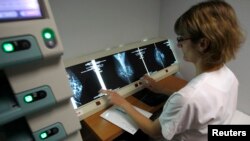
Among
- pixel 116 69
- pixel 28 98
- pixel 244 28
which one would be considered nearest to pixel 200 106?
pixel 28 98

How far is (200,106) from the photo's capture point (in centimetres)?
79

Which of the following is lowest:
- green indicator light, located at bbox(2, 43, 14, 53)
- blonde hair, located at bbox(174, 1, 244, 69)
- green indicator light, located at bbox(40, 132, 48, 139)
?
green indicator light, located at bbox(40, 132, 48, 139)

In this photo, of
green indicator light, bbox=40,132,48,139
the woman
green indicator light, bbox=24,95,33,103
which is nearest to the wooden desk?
the woman

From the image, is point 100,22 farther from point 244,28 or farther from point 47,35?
point 244,28

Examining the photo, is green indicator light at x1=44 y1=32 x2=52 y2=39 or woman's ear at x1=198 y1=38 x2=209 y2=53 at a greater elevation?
green indicator light at x1=44 y1=32 x2=52 y2=39

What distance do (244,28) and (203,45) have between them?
2.51 ft

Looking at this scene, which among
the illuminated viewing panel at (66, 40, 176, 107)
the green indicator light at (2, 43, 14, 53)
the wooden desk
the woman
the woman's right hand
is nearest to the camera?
the green indicator light at (2, 43, 14, 53)

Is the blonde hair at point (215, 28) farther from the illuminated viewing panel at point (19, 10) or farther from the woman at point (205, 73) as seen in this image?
the illuminated viewing panel at point (19, 10)

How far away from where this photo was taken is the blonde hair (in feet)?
2.63

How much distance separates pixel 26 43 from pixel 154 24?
155cm

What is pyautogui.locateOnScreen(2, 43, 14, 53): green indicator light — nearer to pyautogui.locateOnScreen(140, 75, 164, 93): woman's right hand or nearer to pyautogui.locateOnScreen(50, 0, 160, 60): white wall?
pyautogui.locateOnScreen(50, 0, 160, 60): white wall

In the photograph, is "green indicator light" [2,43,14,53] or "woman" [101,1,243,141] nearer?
"green indicator light" [2,43,14,53]

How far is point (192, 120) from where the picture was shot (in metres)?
0.83

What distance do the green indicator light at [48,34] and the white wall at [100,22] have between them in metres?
0.75
